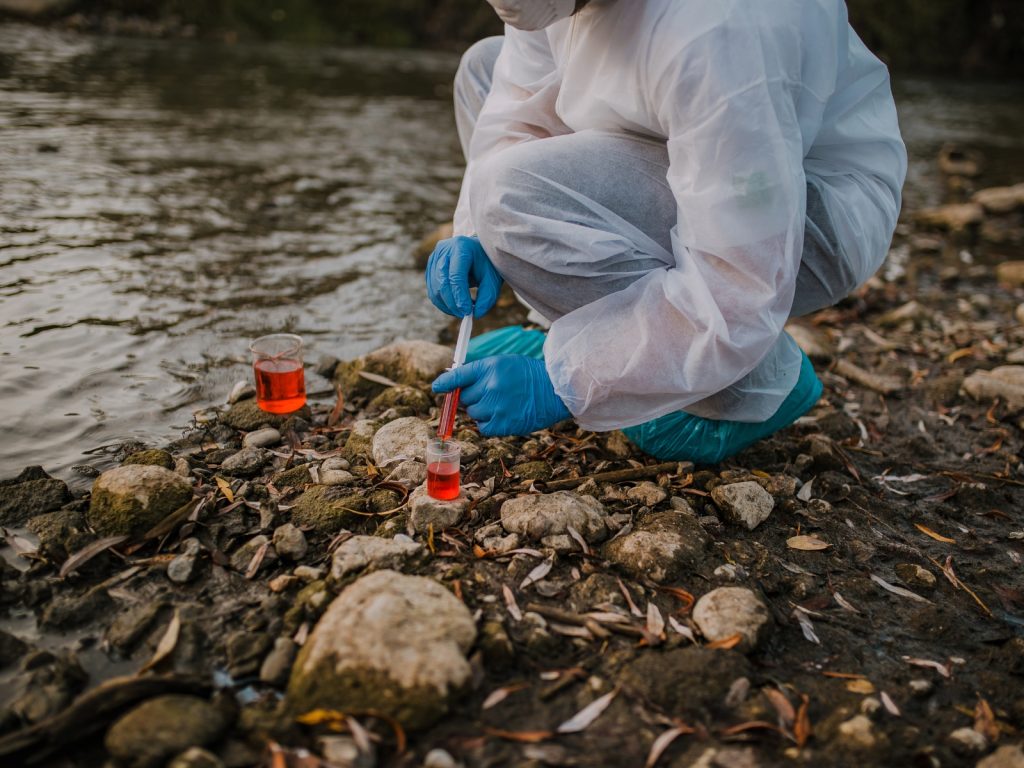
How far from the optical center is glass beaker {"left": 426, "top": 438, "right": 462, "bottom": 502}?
2.53m

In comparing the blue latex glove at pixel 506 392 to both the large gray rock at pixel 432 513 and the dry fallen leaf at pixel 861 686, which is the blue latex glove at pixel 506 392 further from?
the dry fallen leaf at pixel 861 686

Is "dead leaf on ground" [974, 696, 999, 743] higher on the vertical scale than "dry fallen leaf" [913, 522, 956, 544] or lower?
higher

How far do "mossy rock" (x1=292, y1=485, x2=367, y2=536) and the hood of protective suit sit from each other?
155 centimetres

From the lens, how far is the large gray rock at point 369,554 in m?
2.25

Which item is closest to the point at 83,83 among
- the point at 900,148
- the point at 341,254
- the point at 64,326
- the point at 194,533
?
the point at 341,254

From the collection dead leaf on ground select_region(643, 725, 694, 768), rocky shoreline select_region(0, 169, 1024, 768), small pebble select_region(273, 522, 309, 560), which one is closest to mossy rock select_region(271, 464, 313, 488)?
rocky shoreline select_region(0, 169, 1024, 768)

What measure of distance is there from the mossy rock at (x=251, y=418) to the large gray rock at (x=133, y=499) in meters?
0.60

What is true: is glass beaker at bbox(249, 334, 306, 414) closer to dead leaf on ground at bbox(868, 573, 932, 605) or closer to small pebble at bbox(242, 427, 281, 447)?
small pebble at bbox(242, 427, 281, 447)

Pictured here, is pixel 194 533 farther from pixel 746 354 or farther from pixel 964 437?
pixel 964 437

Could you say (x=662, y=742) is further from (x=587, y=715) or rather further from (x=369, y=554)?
(x=369, y=554)

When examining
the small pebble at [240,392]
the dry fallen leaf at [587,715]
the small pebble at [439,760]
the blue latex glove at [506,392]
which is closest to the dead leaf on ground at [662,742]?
the dry fallen leaf at [587,715]

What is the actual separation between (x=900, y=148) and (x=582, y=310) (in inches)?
54.5

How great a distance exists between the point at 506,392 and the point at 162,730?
1336 mm

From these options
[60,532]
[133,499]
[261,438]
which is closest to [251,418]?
[261,438]
